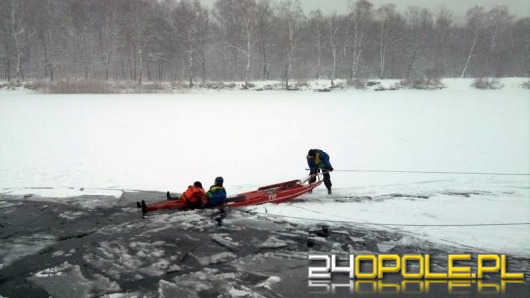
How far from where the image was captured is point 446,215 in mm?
8500

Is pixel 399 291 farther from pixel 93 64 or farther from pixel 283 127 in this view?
pixel 93 64

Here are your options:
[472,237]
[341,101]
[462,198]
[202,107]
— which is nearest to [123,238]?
[472,237]

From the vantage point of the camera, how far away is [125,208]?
9.09 m

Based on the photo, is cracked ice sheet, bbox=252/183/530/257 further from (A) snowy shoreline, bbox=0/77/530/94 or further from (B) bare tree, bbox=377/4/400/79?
(B) bare tree, bbox=377/4/400/79

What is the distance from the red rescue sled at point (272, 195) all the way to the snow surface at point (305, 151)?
29 cm

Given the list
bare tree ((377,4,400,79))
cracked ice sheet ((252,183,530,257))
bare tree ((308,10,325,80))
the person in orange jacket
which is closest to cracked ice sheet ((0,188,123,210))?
the person in orange jacket

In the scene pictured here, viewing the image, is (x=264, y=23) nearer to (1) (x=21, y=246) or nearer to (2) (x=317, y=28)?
(2) (x=317, y=28)

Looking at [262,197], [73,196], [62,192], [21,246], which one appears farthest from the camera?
[62,192]

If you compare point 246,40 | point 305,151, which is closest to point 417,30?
point 246,40

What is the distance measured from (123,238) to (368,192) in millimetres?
6445

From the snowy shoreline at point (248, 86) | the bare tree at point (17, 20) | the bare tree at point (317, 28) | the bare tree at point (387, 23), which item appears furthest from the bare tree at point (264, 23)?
the bare tree at point (17, 20)

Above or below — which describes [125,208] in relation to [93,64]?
below

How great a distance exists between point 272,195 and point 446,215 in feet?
13.2

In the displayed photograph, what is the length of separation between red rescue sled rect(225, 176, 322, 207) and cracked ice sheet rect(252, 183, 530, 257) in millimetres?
187
